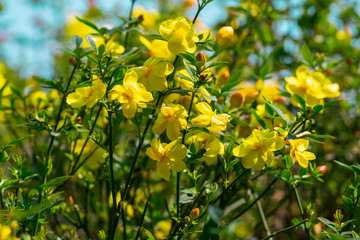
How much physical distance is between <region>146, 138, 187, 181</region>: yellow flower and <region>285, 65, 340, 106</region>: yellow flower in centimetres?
51

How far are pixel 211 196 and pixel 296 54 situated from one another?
1.62m

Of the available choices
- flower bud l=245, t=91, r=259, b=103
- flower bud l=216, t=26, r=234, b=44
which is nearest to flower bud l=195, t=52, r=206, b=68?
flower bud l=216, t=26, r=234, b=44

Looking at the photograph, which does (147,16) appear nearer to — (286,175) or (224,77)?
(224,77)

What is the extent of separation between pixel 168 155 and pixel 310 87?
0.60 m

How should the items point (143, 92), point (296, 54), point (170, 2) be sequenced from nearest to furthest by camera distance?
point (143, 92)
point (296, 54)
point (170, 2)

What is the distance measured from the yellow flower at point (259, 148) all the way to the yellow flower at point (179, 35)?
0.91ft

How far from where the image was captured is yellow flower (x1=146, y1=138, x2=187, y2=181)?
2.95 feet

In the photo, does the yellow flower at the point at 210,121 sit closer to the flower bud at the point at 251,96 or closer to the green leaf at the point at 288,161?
the green leaf at the point at 288,161

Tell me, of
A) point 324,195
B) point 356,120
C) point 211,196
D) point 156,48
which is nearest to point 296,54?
point 356,120

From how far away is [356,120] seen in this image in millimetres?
2088

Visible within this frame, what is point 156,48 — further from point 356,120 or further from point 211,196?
point 356,120

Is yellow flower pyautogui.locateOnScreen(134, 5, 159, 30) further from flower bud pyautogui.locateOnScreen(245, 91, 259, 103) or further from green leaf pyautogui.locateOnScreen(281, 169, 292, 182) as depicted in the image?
green leaf pyautogui.locateOnScreen(281, 169, 292, 182)

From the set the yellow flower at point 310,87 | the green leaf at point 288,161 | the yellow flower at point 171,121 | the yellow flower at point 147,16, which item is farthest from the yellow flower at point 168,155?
the yellow flower at point 147,16

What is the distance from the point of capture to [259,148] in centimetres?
91
